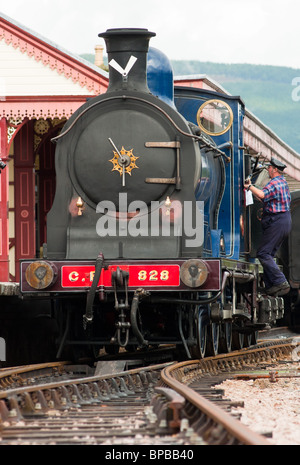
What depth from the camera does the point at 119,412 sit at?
611cm

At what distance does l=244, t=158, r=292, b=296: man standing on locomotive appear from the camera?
11.4 m

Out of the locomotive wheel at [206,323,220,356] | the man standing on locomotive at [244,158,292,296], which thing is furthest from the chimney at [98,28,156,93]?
the locomotive wheel at [206,323,220,356]

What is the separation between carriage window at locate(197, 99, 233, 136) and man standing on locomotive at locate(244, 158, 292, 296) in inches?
31.0

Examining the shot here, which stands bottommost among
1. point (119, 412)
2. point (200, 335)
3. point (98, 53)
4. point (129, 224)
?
point (119, 412)

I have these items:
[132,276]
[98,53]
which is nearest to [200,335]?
[132,276]

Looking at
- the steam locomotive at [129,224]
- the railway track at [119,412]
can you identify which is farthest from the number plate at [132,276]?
the railway track at [119,412]

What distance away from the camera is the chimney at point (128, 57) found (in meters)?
9.65

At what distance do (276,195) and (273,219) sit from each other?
290 mm

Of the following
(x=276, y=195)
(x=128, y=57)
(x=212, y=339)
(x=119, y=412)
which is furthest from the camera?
(x=276, y=195)

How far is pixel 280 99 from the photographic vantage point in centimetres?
18950

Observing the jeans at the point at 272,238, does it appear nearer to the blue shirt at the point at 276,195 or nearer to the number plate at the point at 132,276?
the blue shirt at the point at 276,195

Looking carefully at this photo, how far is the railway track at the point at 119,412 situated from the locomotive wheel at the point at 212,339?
182 centimetres

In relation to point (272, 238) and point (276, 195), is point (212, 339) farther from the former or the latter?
point (276, 195)
